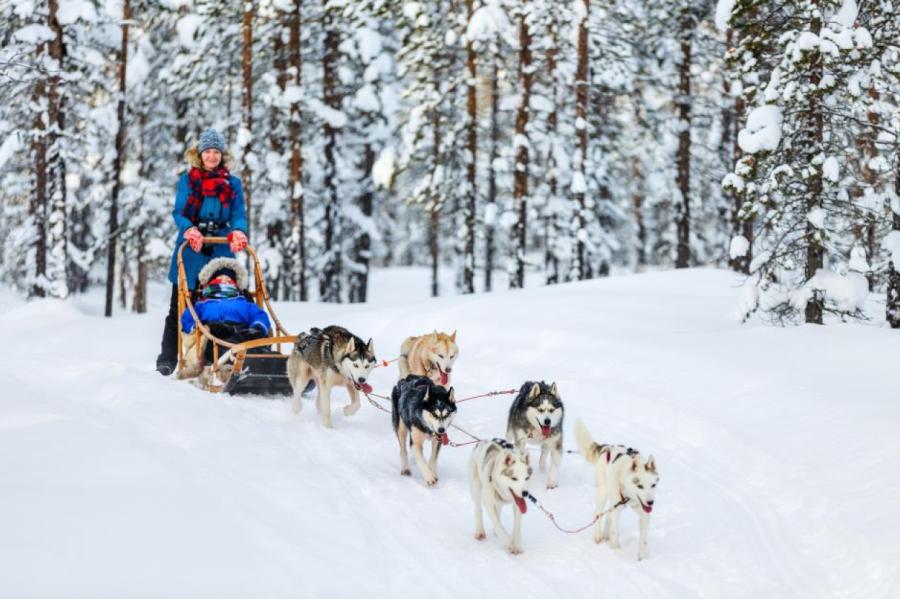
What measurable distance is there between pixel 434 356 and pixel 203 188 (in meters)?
3.52

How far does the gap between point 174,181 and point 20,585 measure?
23134 mm

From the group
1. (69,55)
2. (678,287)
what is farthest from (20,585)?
(69,55)

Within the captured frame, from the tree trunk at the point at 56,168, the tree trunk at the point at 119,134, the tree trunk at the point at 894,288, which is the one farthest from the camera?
the tree trunk at the point at 119,134

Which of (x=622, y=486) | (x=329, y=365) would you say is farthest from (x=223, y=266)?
(x=622, y=486)

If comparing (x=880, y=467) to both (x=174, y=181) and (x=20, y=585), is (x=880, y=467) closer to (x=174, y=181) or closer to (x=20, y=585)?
(x=20, y=585)

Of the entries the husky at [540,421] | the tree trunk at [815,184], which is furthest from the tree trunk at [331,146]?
the husky at [540,421]

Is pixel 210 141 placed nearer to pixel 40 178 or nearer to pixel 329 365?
pixel 329 365

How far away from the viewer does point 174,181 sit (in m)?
24.8

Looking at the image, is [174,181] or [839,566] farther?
[174,181]

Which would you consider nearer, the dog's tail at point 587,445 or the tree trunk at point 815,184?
the dog's tail at point 587,445

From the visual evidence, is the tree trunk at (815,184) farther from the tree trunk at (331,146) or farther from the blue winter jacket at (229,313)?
the tree trunk at (331,146)

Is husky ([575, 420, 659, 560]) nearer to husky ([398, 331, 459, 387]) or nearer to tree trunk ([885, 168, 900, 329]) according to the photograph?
husky ([398, 331, 459, 387])

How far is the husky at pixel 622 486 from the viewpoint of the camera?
495 centimetres

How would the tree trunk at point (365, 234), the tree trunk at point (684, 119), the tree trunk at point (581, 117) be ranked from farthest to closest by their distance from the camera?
the tree trunk at point (365, 234) → the tree trunk at point (684, 119) → the tree trunk at point (581, 117)
